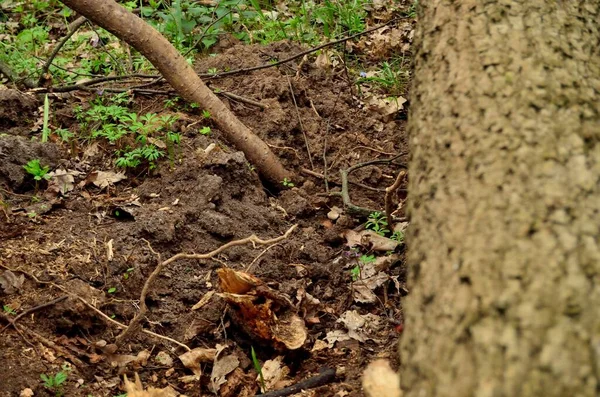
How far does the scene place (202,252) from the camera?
3.17 m

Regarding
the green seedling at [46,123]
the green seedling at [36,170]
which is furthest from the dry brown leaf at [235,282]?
the green seedling at [46,123]

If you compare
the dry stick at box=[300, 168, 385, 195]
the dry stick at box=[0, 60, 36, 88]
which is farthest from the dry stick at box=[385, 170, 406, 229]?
the dry stick at box=[0, 60, 36, 88]

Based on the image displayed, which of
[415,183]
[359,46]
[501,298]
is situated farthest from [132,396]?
[359,46]

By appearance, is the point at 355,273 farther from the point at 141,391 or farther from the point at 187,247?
the point at 141,391

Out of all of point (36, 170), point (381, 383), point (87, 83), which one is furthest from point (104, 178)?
point (381, 383)

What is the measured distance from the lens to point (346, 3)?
5.37m

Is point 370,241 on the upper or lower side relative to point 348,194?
lower

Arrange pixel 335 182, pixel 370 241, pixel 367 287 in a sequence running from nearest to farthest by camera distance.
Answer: pixel 367 287
pixel 370 241
pixel 335 182

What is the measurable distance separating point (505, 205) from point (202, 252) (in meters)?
1.98

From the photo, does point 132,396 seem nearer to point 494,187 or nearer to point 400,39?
point 494,187

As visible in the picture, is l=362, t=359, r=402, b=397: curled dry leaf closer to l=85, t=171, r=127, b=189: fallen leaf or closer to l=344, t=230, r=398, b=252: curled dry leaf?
l=344, t=230, r=398, b=252: curled dry leaf

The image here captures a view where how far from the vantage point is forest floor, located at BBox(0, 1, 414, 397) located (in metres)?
2.58

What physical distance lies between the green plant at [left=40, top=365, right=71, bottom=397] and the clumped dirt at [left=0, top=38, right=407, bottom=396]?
0.02 metres

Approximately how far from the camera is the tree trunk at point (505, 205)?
1.20 meters
